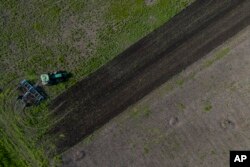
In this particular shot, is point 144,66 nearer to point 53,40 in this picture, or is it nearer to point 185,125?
point 185,125

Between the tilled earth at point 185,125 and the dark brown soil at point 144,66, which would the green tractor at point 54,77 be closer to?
the dark brown soil at point 144,66

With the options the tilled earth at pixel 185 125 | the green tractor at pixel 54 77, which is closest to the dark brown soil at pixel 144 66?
the tilled earth at pixel 185 125

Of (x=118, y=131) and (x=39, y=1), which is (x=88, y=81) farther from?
(x=39, y=1)

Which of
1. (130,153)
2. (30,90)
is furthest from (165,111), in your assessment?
(30,90)

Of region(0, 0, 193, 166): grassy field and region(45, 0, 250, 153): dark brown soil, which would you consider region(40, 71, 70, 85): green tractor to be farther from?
region(45, 0, 250, 153): dark brown soil

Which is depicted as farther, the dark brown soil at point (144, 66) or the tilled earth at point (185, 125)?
the dark brown soil at point (144, 66)

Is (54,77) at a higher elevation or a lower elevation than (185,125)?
higher

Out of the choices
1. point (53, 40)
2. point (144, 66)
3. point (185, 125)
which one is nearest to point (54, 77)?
point (53, 40)
